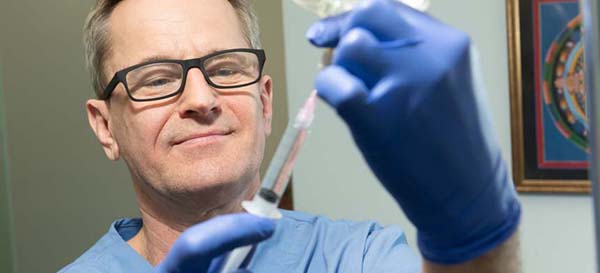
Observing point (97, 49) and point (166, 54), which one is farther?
point (97, 49)

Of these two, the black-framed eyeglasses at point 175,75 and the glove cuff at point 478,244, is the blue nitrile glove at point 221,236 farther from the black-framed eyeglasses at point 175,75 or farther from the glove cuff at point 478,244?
the black-framed eyeglasses at point 175,75

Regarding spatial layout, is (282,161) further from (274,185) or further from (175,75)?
(175,75)

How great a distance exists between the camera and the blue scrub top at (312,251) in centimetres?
102

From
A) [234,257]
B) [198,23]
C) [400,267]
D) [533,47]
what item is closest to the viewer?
[234,257]

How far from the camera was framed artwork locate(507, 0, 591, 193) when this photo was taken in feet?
4.87

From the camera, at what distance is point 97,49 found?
3.77ft

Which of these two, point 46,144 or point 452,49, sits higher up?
point 452,49

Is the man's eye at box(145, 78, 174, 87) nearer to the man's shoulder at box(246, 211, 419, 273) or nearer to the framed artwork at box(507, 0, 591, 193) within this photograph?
the man's shoulder at box(246, 211, 419, 273)

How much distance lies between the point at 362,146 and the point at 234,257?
0.72ft

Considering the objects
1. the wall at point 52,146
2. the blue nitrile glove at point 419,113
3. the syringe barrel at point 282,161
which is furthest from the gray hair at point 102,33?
the wall at point 52,146

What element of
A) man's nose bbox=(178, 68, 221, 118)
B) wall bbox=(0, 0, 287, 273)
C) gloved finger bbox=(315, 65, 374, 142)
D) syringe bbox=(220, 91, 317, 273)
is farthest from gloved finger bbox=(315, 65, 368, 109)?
wall bbox=(0, 0, 287, 273)

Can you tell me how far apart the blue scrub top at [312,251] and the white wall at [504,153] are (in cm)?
54

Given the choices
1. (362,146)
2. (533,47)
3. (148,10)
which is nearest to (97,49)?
(148,10)

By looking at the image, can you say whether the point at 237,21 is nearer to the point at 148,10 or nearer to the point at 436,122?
the point at 148,10
